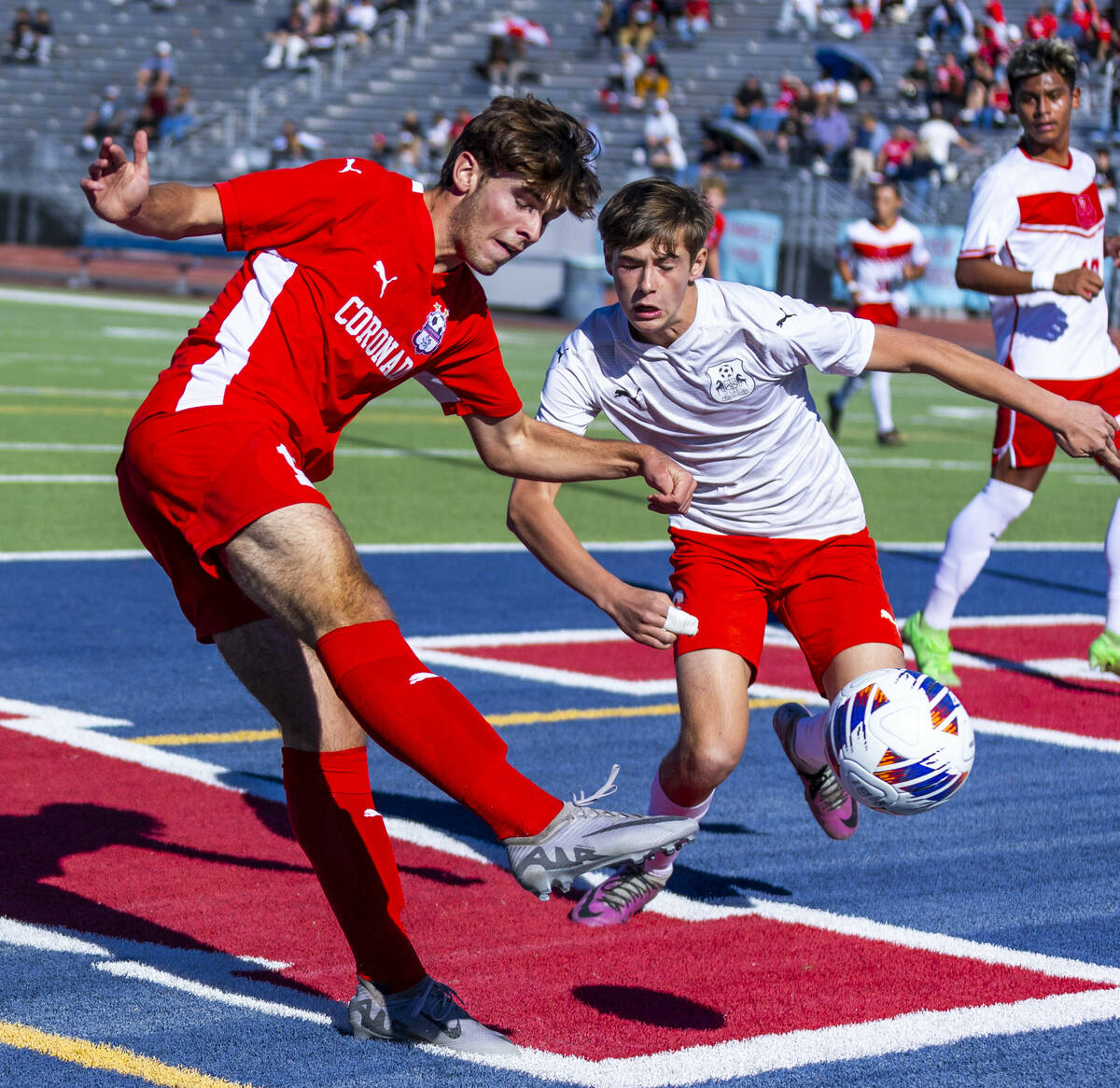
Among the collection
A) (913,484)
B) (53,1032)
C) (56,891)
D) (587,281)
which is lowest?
(587,281)

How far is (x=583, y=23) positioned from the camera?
45.8m

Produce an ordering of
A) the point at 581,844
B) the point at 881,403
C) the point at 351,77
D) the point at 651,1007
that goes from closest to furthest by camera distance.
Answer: the point at 581,844
the point at 651,1007
the point at 881,403
the point at 351,77

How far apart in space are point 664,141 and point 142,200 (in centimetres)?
3576

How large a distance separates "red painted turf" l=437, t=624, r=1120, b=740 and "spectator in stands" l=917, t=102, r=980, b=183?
85.7 feet

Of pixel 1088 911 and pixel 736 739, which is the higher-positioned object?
pixel 736 739

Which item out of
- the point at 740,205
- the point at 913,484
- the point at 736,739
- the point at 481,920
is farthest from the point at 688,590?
the point at 740,205

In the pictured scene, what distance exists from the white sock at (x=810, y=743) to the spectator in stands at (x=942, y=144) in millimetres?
30492

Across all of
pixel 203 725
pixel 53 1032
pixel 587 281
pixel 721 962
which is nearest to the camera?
pixel 53 1032

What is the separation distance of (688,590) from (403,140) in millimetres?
36052

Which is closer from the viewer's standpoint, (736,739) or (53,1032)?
(53,1032)

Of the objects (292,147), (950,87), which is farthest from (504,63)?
(950,87)

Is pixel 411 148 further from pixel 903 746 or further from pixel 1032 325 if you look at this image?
pixel 903 746

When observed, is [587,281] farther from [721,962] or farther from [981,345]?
[721,962]

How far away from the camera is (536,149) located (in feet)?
13.9
